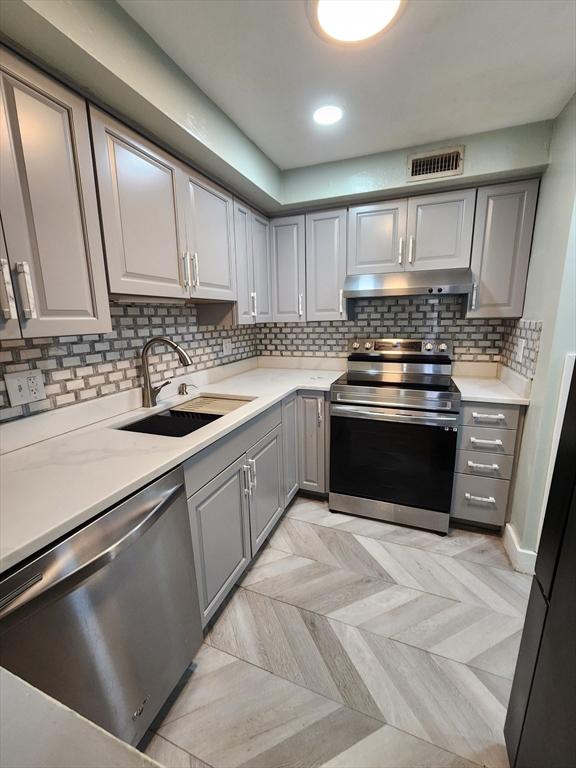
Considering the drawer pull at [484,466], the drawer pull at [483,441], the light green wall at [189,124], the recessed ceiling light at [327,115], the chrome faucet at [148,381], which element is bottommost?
the drawer pull at [484,466]

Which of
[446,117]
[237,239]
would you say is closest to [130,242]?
[237,239]

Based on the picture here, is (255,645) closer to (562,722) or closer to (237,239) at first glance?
(562,722)

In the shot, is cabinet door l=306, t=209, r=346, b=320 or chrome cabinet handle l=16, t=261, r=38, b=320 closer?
chrome cabinet handle l=16, t=261, r=38, b=320

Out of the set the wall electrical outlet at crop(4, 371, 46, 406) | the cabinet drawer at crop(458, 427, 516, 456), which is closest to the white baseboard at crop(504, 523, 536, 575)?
the cabinet drawer at crop(458, 427, 516, 456)

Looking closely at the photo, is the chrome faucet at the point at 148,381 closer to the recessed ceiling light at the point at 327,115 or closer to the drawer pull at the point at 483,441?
the recessed ceiling light at the point at 327,115

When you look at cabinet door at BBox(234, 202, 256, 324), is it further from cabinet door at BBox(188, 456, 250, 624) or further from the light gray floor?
the light gray floor

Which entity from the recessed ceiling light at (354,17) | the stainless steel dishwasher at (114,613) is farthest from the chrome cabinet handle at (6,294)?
the recessed ceiling light at (354,17)

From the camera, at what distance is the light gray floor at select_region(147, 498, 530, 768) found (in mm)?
1091

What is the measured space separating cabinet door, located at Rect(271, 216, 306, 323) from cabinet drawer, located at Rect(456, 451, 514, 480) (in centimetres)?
150

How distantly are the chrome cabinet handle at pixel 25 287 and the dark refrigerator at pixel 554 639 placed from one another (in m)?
1.47

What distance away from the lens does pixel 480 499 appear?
2043 millimetres

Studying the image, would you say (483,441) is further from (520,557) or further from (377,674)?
(377,674)

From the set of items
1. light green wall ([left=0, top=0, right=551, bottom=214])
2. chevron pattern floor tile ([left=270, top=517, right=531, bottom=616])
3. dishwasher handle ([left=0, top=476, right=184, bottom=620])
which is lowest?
chevron pattern floor tile ([left=270, top=517, right=531, bottom=616])

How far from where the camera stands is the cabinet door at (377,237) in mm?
2263
